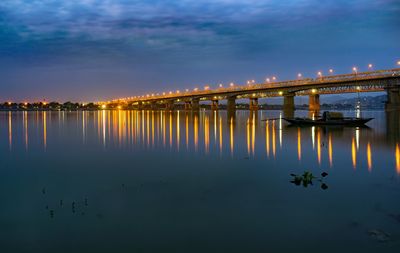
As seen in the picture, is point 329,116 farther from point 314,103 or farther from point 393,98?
point 314,103

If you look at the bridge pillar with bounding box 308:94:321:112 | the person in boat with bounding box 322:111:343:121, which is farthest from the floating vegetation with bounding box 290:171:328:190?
the bridge pillar with bounding box 308:94:321:112

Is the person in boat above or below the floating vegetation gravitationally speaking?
above

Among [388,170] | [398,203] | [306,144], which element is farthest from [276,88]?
[398,203]

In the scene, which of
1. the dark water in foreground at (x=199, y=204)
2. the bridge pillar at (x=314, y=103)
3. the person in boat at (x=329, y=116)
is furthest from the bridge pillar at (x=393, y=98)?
the dark water in foreground at (x=199, y=204)

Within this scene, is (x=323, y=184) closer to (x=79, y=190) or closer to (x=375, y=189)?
(x=375, y=189)

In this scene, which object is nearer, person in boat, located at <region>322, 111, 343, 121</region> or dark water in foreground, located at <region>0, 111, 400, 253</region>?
dark water in foreground, located at <region>0, 111, 400, 253</region>

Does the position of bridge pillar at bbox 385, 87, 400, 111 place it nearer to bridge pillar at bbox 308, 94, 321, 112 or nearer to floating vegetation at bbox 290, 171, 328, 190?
bridge pillar at bbox 308, 94, 321, 112

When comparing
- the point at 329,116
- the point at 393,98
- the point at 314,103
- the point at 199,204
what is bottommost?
the point at 199,204

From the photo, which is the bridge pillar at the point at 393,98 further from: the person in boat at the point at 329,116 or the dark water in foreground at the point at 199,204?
the dark water in foreground at the point at 199,204

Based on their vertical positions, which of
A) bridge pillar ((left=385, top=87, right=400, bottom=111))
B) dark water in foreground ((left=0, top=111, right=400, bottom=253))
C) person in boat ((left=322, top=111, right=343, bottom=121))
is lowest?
dark water in foreground ((left=0, top=111, right=400, bottom=253))

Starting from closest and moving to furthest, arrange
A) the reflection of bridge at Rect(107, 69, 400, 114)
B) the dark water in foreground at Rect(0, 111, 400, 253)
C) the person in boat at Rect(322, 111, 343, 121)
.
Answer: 1. the dark water in foreground at Rect(0, 111, 400, 253)
2. the person in boat at Rect(322, 111, 343, 121)
3. the reflection of bridge at Rect(107, 69, 400, 114)

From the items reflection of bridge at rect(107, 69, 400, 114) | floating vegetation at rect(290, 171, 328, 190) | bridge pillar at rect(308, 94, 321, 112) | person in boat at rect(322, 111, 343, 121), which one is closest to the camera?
floating vegetation at rect(290, 171, 328, 190)

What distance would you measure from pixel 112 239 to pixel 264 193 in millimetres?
6226

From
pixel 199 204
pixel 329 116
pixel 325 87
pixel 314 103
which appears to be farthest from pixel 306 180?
pixel 314 103
